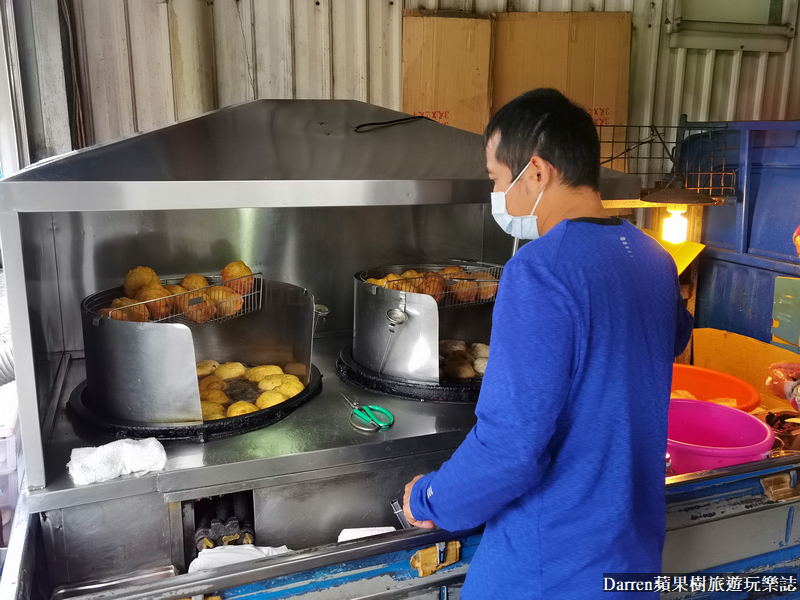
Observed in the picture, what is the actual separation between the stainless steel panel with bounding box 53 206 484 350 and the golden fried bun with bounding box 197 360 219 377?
0.42 m

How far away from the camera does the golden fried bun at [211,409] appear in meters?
1.86

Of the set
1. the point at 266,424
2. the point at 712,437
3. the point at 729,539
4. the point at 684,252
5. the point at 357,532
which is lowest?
the point at 729,539

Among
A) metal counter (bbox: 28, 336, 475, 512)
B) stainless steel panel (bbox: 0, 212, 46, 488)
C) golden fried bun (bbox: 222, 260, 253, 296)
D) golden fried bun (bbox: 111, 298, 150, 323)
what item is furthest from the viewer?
golden fried bun (bbox: 222, 260, 253, 296)

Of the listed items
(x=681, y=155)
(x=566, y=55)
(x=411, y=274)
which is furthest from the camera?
(x=681, y=155)

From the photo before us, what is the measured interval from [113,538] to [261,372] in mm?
751

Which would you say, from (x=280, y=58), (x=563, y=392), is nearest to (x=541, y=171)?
(x=563, y=392)

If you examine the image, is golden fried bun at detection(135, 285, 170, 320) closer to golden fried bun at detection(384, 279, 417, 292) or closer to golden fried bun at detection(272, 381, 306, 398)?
golden fried bun at detection(272, 381, 306, 398)

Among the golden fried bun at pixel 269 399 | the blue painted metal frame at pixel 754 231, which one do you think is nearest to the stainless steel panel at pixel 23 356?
the golden fried bun at pixel 269 399

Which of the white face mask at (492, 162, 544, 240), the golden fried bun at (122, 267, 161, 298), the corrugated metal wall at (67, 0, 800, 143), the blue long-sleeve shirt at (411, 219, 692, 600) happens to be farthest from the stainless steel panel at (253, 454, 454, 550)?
the corrugated metal wall at (67, 0, 800, 143)

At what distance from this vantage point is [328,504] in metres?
1.80

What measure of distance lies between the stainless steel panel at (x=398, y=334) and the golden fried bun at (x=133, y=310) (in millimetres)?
706

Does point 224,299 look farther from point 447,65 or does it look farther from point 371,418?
point 447,65

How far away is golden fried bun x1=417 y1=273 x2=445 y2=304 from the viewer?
2326 mm

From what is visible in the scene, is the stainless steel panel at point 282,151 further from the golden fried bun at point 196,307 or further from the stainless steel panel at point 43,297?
the golden fried bun at point 196,307
